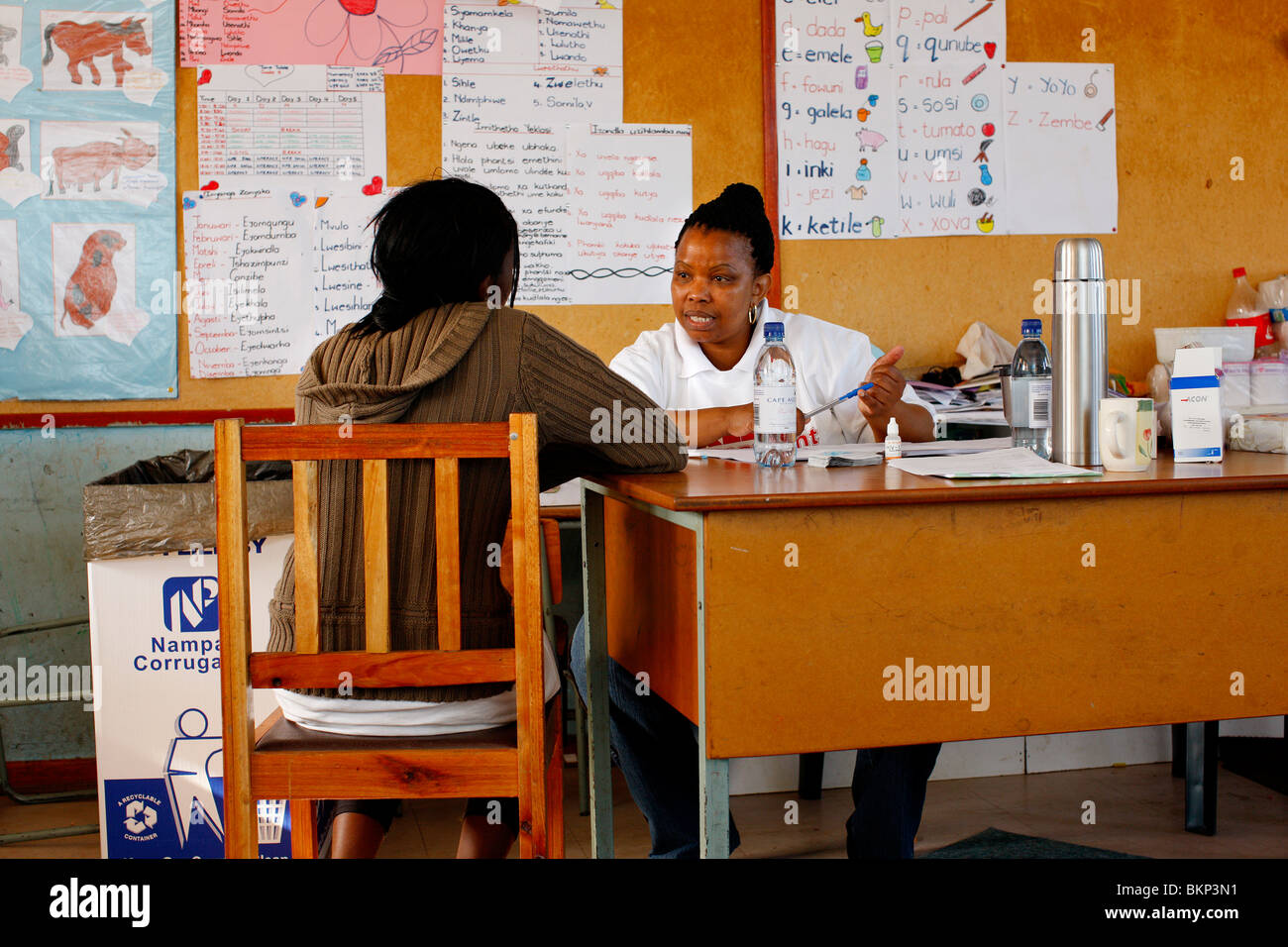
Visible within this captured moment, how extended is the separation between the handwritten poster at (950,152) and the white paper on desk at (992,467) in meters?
1.72

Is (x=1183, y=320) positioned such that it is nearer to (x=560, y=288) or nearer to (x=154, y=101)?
(x=560, y=288)

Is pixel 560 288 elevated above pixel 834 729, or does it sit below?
above

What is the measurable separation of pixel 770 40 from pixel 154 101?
169cm

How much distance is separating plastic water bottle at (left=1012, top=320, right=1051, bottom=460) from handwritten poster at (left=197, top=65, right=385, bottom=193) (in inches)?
74.6

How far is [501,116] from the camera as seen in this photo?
3145mm

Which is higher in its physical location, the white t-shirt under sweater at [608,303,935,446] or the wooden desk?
the white t-shirt under sweater at [608,303,935,446]

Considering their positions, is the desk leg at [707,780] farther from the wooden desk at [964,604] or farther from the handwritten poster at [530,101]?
the handwritten poster at [530,101]

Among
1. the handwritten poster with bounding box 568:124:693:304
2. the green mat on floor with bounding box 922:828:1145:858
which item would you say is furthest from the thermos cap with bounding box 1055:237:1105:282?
the handwritten poster with bounding box 568:124:693:304

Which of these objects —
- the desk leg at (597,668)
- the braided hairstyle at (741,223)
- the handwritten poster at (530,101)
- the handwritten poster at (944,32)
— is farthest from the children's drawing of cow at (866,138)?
the desk leg at (597,668)

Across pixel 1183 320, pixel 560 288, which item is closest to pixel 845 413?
pixel 560 288

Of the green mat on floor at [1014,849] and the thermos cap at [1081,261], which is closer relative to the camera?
the thermos cap at [1081,261]

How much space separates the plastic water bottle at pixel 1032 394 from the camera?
173 centimetres

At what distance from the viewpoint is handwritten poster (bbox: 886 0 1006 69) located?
3.31m

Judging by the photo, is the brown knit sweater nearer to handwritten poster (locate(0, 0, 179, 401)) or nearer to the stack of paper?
the stack of paper
